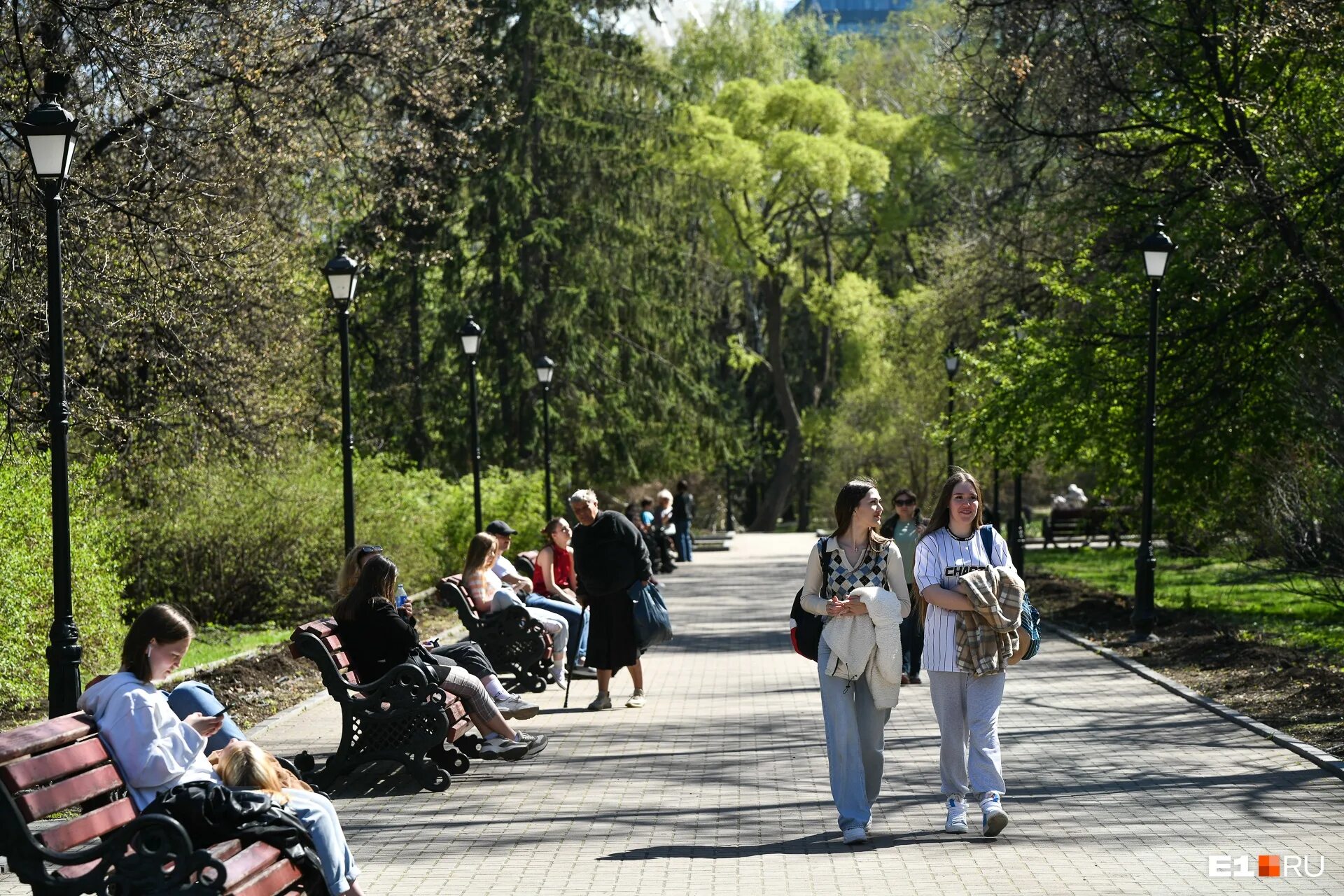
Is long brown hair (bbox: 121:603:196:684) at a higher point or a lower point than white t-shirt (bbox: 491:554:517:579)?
higher

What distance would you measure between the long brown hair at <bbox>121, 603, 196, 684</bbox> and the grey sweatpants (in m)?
3.70

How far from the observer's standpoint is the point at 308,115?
20.0 metres

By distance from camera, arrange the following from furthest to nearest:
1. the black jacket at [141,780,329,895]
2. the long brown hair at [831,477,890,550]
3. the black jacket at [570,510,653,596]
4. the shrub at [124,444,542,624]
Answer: the shrub at [124,444,542,624], the black jacket at [570,510,653,596], the long brown hair at [831,477,890,550], the black jacket at [141,780,329,895]

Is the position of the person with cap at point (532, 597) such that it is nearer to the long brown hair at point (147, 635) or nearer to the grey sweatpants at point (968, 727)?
the grey sweatpants at point (968, 727)

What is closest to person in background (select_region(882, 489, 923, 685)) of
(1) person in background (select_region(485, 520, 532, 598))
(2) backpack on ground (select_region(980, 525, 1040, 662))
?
(1) person in background (select_region(485, 520, 532, 598))

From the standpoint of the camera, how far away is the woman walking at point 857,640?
26.7ft

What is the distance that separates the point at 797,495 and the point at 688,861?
64639 millimetres

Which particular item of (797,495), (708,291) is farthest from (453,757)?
(797,495)

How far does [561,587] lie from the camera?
16.8 meters

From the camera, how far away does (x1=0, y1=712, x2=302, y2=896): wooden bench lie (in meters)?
5.50

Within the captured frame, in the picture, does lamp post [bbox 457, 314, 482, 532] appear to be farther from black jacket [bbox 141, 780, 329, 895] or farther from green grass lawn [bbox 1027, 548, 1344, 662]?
black jacket [bbox 141, 780, 329, 895]

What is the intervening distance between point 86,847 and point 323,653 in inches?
155

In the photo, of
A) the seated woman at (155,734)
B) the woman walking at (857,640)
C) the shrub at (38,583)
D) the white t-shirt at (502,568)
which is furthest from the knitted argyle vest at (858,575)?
the white t-shirt at (502,568)

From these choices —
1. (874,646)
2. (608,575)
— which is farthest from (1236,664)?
(874,646)
